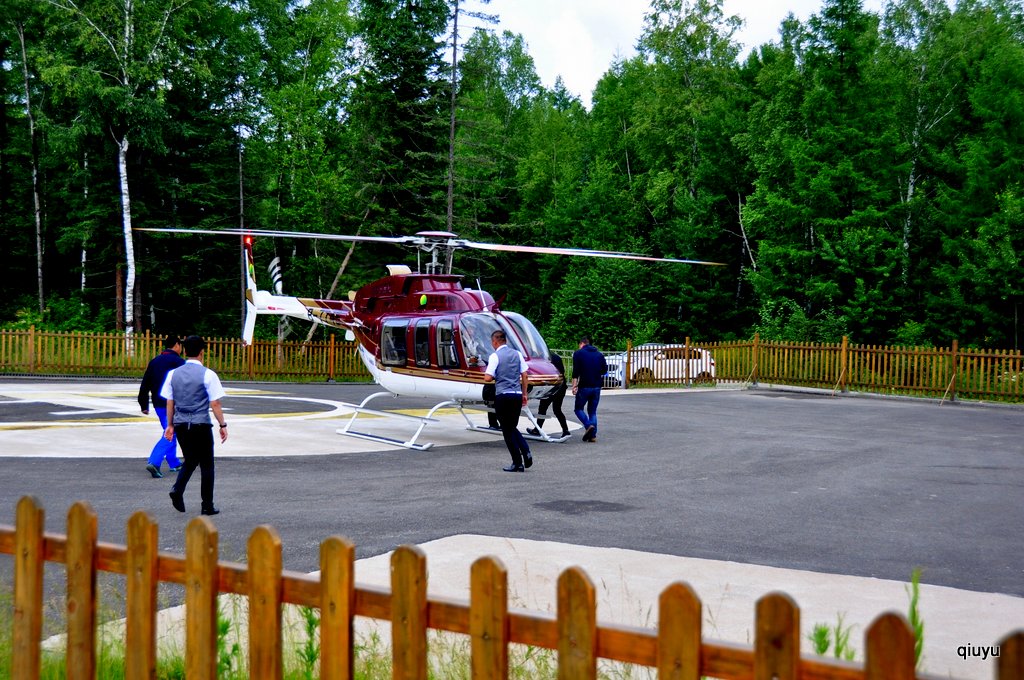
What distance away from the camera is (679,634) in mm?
2461

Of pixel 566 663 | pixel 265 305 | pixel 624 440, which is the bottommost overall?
pixel 624 440

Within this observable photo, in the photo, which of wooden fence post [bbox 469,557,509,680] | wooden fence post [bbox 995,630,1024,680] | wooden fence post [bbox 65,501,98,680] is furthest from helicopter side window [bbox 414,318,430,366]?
wooden fence post [bbox 995,630,1024,680]

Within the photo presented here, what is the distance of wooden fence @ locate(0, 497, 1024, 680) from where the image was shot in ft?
7.72

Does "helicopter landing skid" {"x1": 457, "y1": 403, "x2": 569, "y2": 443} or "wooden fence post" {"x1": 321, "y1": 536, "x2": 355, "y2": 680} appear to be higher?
"wooden fence post" {"x1": 321, "y1": 536, "x2": 355, "y2": 680}

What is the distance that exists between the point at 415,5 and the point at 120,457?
32.6m

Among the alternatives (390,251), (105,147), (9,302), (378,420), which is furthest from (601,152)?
(378,420)

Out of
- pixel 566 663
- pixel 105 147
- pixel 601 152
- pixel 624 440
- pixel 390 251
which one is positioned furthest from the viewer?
pixel 601 152

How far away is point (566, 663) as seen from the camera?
8.70 ft

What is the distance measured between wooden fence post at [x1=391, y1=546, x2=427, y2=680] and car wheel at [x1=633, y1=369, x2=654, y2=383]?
2724 centimetres

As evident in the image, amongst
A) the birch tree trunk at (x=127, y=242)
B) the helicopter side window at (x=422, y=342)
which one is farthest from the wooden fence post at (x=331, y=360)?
the helicopter side window at (x=422, y=342)

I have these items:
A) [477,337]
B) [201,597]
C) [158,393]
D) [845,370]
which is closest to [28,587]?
[201,597]

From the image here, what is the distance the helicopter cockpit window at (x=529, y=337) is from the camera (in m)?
15.4

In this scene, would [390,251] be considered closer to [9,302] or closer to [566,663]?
[9,302]

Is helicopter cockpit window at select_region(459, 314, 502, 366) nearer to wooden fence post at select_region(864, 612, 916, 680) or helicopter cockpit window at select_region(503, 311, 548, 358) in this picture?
helicopter cockpit window at select_region(503, 311, 548, 358)
